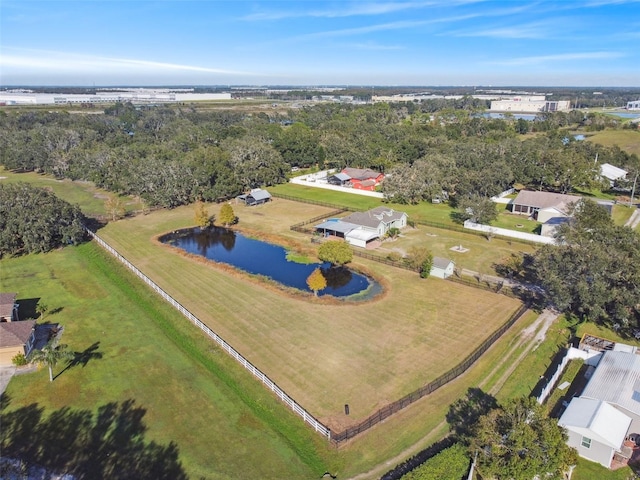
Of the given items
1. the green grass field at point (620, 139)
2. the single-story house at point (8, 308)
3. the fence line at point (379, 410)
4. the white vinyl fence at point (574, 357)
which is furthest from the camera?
the green grass field at point (620, 139)

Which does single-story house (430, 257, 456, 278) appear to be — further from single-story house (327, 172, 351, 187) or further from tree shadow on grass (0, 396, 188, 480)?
single-story house (327, 172, 351, 187)

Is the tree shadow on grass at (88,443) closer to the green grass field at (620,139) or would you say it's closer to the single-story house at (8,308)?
the single-story house at (8,308)

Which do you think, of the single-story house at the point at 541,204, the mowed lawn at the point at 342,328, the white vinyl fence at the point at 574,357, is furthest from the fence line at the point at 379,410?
the single-story house at the point at 541,204

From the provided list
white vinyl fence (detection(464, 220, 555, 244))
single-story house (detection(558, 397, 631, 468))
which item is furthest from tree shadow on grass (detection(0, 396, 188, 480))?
white vinyl fence (detection(464, 220, 555, 244))

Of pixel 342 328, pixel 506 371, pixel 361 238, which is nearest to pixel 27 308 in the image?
pixel 342 328

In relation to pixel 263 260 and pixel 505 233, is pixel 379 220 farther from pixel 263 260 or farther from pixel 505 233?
pixel 505 233

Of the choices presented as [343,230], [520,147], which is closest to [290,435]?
[343,230]

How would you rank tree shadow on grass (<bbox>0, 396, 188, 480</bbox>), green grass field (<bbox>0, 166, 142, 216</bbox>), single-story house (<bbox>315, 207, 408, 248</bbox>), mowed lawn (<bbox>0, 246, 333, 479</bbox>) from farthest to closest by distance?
green grass field (<bbox>0, 166, 142, 216</bbox>), single-story house (<bbox>315, 207, 408, 248</bbox>), mowed lawn (<bbox>0, 246, 333, 479</bbox>), tree shadow on grass (<bbox>0, 396, 188, 480</bbox>)
